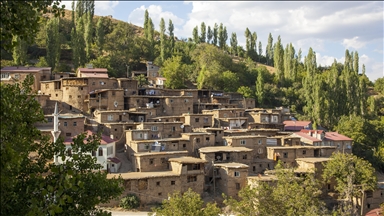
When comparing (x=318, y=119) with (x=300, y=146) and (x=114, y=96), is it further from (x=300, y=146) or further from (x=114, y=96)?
(x=114, y=96)

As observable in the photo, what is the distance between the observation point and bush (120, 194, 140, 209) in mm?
27422

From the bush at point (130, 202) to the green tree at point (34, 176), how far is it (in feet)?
62.3

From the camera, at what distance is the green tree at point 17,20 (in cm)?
625

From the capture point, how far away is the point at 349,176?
30.5m

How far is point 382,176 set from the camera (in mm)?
40875

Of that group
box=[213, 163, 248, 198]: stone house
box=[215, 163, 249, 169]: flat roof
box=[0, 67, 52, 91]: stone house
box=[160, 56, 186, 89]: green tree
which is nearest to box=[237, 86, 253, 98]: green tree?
box=[160, 56, 186, 89]: green tree

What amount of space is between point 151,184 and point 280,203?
9.65 metres

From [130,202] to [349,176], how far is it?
16.5 m

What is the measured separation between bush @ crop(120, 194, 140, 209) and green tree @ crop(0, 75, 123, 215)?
62.3ft

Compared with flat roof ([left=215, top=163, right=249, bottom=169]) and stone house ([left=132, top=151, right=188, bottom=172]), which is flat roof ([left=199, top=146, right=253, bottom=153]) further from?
stone house ([left=132, top=151, right=188, bottom=172])

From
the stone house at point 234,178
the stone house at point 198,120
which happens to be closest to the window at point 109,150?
the stone house at point 198,120

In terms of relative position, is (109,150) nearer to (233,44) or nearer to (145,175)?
(145,175)

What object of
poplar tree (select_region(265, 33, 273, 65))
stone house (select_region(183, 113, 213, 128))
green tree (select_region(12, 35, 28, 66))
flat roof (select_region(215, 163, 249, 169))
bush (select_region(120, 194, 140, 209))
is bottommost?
bush (select_region(120, 194, 140, 209))

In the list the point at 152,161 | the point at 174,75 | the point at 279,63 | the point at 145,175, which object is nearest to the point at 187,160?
the point at 152,161
